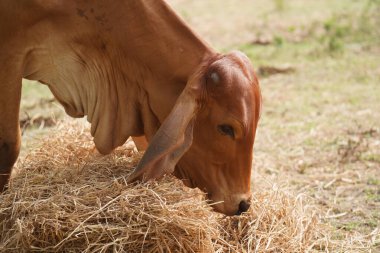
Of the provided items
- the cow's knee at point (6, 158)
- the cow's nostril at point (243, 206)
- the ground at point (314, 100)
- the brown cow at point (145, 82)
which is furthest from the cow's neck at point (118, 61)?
the ground at point (314, 100)

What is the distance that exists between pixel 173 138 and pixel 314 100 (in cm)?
391

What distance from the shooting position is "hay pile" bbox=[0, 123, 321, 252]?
3.21 meters

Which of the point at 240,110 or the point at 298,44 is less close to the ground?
the point at 240,110

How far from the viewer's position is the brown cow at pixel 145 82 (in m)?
3.41

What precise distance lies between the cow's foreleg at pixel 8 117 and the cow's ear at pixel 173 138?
864 millimetres

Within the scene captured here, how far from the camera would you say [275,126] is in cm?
631

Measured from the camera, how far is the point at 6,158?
3949 millimetres

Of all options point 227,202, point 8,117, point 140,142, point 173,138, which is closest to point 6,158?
point 8,117

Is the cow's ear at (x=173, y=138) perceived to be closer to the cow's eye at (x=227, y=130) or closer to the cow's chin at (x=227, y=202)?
the cow's eye at (x=227, y=130)

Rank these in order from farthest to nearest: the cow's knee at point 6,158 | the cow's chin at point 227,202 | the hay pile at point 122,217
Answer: the cow's knee at point 6,158 → the cow's chin at point 227,202 → the hay pile at point 122,217

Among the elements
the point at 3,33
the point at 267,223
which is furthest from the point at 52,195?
the point at 267,223

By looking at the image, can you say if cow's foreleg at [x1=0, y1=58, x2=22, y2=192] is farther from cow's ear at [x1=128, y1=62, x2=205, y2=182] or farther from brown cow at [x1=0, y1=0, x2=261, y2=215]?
cow's ear at [x1=128, y1=62, x2=205, y2=182]

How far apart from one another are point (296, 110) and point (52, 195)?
3.74 meters

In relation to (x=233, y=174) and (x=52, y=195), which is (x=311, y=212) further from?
(x=52, y=195)
